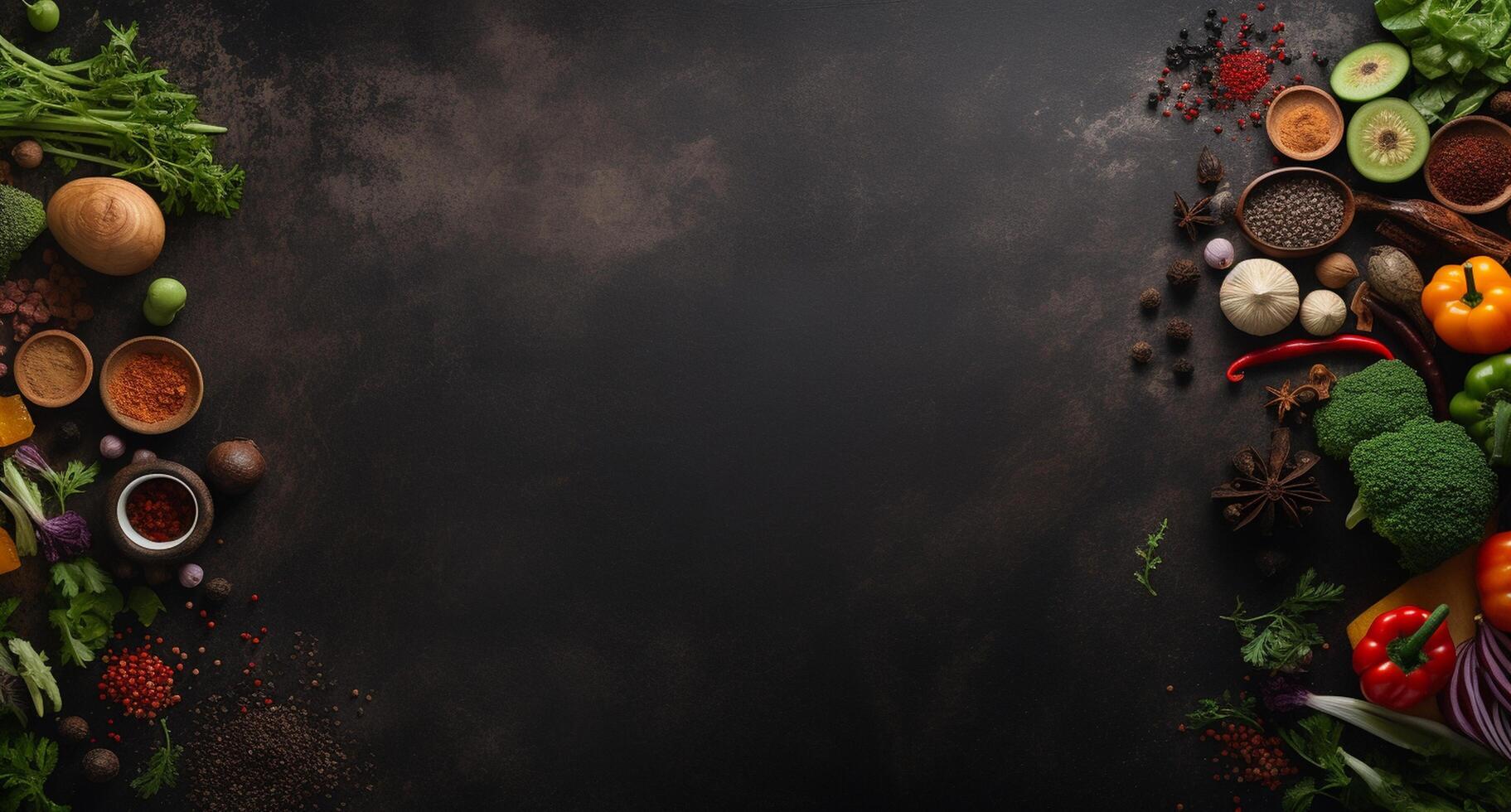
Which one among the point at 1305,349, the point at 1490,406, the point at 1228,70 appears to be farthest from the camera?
the point at 1228,70

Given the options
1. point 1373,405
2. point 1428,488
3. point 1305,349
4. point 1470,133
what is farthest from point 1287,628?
point 1470,133

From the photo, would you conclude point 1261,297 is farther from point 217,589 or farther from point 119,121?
point 119,121

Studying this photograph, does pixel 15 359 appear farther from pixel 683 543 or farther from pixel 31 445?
pixel 683 543

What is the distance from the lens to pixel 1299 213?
140 inches

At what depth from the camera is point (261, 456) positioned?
3590 millimetres

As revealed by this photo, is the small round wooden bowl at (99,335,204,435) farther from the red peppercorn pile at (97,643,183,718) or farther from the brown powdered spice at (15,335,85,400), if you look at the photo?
the red peppercorn pile at (97,643,183,718)

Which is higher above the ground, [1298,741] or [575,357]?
[575,357]

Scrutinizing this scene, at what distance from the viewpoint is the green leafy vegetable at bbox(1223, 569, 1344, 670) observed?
3.43 metres

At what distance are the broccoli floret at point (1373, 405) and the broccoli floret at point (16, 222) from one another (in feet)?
15.0

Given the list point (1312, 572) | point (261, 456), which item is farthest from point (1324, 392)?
point (261, 456)

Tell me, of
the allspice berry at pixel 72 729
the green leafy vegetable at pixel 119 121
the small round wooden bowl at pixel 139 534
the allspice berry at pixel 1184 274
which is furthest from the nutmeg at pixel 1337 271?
the allspice berry at pixel 72 729

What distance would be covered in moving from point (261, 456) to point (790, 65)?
2.42 meters

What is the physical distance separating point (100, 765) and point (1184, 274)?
4.19 meters

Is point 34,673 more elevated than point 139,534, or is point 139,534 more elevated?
point 139,534
